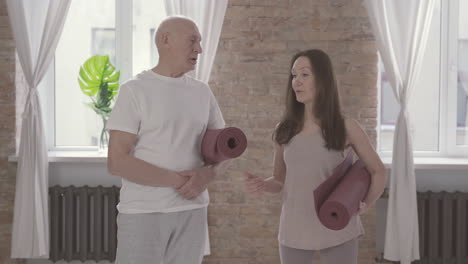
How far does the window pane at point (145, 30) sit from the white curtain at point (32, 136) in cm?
62

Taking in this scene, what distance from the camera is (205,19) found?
4020 millimetres

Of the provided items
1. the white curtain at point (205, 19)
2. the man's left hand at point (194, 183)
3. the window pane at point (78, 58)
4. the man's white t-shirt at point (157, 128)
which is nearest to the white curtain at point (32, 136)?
the window pane at point (78, 58)

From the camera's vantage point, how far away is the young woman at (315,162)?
85.9 inches

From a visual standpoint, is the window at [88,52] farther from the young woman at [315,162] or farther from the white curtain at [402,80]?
the young woman at [315,162]

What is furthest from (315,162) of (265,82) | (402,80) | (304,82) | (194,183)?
(402,80)

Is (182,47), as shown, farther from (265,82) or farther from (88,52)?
(88,52)

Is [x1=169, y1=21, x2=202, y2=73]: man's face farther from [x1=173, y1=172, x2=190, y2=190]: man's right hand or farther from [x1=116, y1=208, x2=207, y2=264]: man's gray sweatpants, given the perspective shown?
[x1=116, y1=208, x2=207, y2=264]: man's gray sweatpants

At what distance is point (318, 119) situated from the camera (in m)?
2.31

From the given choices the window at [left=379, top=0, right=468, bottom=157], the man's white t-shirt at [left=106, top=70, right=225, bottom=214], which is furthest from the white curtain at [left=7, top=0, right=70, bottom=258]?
the window at [left=379, top=0, right=468, bottom=157]

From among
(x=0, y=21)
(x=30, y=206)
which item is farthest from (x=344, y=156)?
(x=0, y=21)

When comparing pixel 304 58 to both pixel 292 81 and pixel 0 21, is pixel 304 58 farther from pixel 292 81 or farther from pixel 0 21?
pixel 0 21

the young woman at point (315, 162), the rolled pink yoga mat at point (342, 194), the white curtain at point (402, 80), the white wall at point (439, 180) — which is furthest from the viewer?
the white wall at point (439, 180)

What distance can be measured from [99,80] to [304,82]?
239 cm

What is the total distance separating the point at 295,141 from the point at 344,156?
204 millimetres
